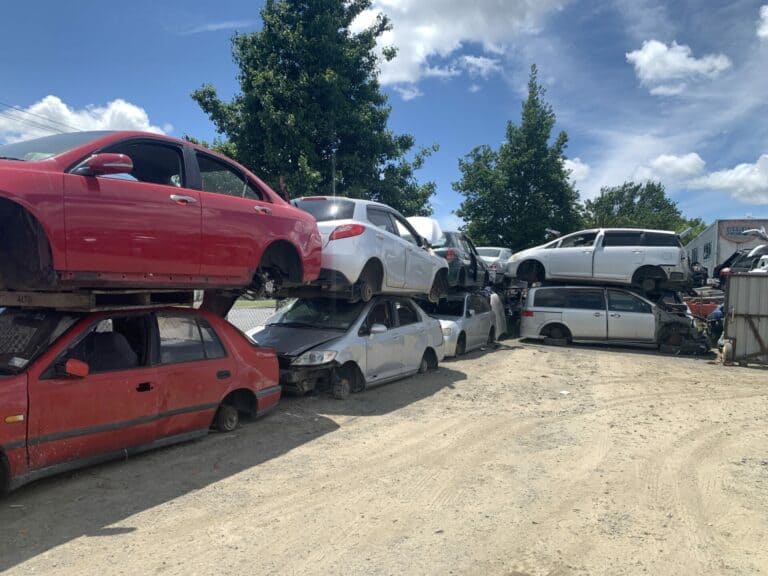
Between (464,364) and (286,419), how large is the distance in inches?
211

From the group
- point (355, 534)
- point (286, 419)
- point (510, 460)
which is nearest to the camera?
point (355, 534)

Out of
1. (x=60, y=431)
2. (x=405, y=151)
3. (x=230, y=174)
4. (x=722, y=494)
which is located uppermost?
(x=405, y=151)

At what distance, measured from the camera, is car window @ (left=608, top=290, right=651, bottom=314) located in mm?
14031

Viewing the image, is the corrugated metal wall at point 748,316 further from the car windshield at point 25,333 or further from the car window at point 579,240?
the car windshield at point 25,333

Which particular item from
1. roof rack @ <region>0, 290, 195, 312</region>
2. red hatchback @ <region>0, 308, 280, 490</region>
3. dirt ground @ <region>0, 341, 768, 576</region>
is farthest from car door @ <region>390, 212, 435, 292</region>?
roof rack @ <region>0, 290, 195, 312</region>

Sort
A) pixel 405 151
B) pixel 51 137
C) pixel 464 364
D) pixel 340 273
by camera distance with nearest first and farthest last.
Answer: pixel 51 137 → pixel 340 273 → pixel 464 364 → pixel 405 151

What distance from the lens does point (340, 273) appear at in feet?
24.6

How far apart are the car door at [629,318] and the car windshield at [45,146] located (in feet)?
41.0

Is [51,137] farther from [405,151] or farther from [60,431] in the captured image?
[405,151]

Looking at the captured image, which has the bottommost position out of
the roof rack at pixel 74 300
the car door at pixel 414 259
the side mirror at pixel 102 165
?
→ the roof rack at pixel 74 300

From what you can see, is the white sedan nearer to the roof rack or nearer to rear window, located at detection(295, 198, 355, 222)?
rear window, located at detection(295, 198, 355, 222)

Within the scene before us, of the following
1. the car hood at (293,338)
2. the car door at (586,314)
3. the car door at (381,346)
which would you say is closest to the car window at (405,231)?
the car door at (381,346)

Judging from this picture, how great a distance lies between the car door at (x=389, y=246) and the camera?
8141 mm

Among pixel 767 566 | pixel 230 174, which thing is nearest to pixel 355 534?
pixel 767 566
